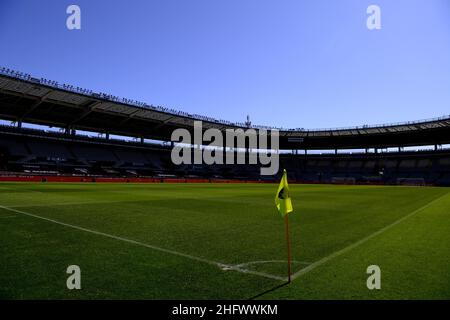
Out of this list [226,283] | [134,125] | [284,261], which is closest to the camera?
[226,283]

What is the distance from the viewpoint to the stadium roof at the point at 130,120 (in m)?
52.8

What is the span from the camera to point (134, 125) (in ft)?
246

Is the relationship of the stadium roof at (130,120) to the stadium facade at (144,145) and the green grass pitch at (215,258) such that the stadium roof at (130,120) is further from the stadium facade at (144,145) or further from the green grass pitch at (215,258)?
the green grass pitch at (215,258)

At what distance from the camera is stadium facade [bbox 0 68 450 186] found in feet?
183

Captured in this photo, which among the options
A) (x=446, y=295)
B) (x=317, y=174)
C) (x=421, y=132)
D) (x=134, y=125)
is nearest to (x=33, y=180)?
(x=134, y=125)

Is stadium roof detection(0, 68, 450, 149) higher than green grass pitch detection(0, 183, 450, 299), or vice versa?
stadium roof detection(0, 68, 450, 149)

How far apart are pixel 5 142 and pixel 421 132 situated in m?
92.3

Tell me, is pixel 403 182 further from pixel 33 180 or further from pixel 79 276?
pixel 79 276

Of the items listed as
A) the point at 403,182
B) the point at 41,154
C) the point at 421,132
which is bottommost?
the point at 403,182

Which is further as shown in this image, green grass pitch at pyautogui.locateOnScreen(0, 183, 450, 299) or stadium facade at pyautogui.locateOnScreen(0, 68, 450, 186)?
stadium facade at pyautogui.locateOnScreen(0, 68, 450, 186)

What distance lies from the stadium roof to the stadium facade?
0.15 metres

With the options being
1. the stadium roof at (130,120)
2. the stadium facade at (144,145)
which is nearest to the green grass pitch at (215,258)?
the stadium facade at (144,145)

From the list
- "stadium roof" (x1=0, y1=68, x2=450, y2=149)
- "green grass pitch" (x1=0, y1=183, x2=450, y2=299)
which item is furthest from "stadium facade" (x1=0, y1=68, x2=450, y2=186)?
"green grass pitch" (x1=0, y1=183, x2=450, y2=299)

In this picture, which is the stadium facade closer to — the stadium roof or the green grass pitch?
the stadium roof
